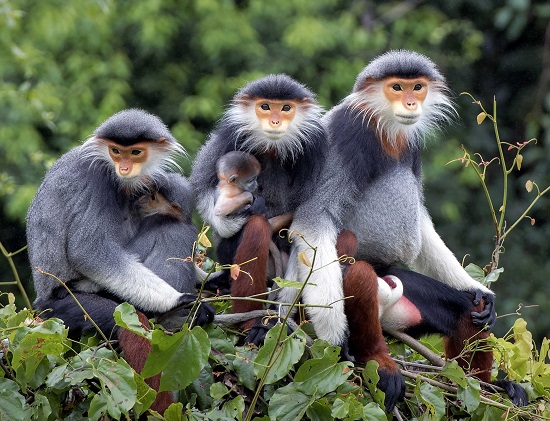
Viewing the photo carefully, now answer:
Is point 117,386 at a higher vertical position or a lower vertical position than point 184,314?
higher

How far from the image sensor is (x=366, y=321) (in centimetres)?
334

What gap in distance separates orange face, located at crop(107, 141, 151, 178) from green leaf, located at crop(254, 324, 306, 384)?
0.92 m

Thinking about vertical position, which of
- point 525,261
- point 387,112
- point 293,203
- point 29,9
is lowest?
point 525,261

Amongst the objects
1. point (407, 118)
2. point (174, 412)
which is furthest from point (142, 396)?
point (407, 118)

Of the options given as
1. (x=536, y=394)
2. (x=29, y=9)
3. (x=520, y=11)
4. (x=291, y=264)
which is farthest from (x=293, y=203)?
(x=29, y=9)

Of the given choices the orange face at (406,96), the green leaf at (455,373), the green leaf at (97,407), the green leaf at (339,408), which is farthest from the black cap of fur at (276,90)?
the green leaf at (97,407)

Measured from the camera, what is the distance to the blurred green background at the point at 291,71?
871cm

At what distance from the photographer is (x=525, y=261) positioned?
9.23 m

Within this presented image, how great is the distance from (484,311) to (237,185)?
3.21ft

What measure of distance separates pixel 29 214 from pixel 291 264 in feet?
3.13

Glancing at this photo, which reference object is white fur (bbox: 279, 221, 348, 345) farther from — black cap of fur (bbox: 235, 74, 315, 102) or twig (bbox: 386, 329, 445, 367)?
black cap of fur (bbox: 235, 74, 315, 102)

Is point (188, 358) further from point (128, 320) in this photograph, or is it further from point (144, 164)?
point (144, 164)

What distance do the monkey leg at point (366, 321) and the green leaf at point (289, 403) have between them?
1.38ft

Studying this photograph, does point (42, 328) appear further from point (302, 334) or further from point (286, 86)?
point (286, 86)
